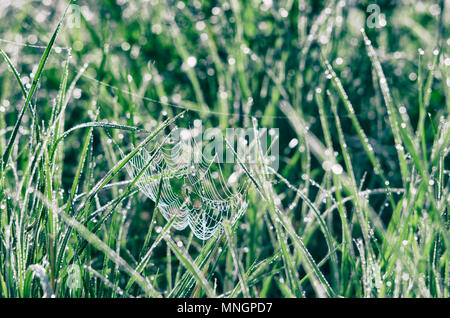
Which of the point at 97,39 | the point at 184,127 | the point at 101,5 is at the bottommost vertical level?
the point at 184,127

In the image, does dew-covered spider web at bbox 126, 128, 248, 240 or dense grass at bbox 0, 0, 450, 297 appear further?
dew-covered spider web at bbox 126, 128, 248, 240

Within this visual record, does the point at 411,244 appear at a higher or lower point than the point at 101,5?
lower

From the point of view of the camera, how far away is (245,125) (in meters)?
0.94

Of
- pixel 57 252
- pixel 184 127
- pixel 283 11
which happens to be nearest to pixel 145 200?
pixel 184 127

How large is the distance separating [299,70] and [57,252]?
2.20ft

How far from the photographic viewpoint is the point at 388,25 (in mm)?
1184

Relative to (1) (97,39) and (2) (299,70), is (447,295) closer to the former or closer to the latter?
(2) (299,70)

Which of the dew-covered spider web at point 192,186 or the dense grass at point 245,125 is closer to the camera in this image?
the dense grass at point 245,125

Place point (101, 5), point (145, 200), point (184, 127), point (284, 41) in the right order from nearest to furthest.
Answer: point (145, 200) < point (184, 127) < point (284, 41) < point (101, 5)

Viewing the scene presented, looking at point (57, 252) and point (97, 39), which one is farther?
point (97, 39)

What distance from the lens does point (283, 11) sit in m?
1.14

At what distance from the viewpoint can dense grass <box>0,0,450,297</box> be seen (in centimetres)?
60

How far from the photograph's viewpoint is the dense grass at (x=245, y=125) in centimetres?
60
